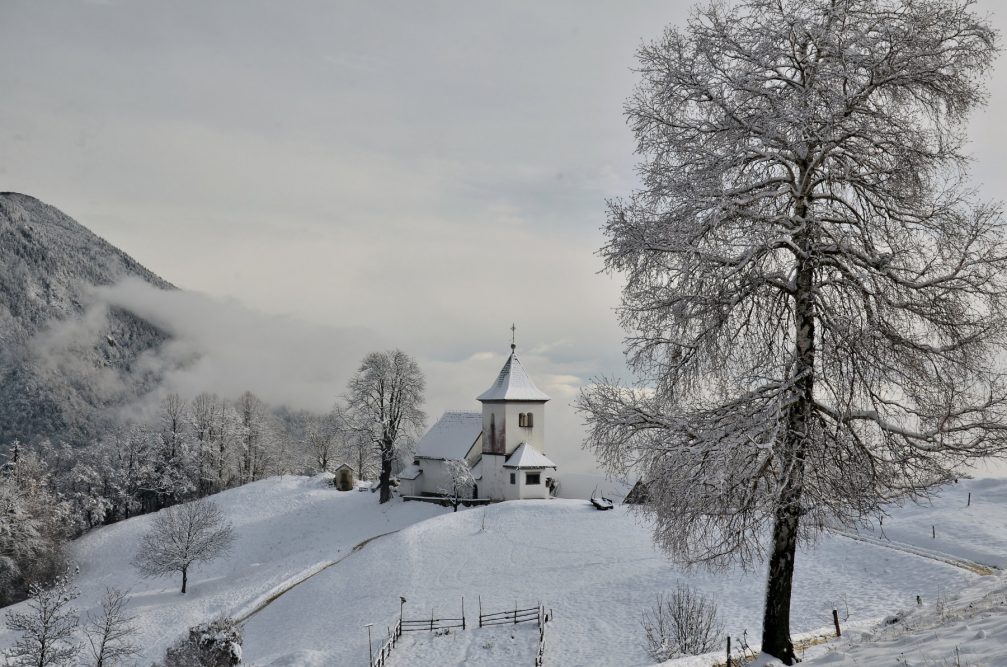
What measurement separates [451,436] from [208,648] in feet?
98.5

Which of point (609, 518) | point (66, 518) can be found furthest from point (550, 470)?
point (66, 518)

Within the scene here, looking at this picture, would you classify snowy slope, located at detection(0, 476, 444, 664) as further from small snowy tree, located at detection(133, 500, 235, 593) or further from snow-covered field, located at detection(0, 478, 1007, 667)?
small snowy tree, located at detection(133, 500, 235, 593)

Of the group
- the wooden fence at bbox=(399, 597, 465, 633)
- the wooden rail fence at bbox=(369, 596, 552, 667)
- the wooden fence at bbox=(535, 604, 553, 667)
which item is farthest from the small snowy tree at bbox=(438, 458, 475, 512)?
the wooden fence at bbox=(535, 604, 553, 667)

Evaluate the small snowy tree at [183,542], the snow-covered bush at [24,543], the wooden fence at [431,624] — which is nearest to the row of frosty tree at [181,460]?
the snow-covered bush at [24,543]

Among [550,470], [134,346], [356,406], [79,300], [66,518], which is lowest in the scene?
[66,518]

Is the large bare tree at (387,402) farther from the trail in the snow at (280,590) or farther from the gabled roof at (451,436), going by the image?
the trail in the snow at (280,590)

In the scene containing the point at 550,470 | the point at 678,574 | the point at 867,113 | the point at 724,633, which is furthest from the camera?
the point at 550,470

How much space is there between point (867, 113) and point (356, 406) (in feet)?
145

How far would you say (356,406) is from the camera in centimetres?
4925

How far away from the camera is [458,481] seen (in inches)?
1789

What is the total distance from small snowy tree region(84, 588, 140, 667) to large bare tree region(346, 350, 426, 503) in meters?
18.4

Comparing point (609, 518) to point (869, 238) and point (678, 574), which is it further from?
point (869, 238)

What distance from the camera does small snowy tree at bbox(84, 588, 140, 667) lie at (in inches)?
996

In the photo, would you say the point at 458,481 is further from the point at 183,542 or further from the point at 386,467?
the point at 183,542
